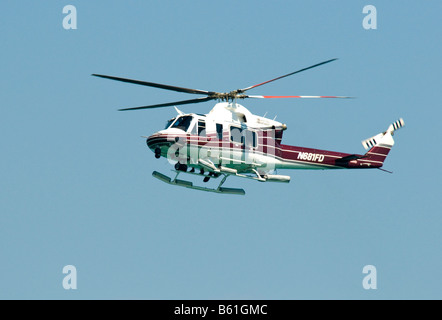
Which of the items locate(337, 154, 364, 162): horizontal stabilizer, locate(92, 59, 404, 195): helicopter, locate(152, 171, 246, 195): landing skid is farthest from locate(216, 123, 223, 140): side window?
locate(337, 154, 364, 162): horizontal stabilizer

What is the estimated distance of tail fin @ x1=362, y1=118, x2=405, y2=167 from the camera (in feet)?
102

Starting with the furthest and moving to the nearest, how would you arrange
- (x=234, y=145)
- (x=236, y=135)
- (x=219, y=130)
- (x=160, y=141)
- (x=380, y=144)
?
(x=380, y=144), (x=236, y=135), (x=234, y=145), (x=219, y=130), (x=160, y=141)

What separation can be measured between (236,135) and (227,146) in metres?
0.70

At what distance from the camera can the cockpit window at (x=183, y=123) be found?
86.5 feet

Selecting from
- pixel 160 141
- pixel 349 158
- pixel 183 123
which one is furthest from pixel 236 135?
pixel 349 158

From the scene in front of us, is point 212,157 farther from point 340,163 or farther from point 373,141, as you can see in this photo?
point 373,141

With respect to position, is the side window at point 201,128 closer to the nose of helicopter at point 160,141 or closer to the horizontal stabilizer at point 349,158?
the nose of helicopter at point 160,141

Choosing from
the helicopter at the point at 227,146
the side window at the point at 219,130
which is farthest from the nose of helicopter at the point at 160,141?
the side window at the point at 219,130

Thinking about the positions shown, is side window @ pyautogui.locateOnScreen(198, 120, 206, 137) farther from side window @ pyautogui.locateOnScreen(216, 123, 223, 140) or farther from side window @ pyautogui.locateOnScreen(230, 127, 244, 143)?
side window @ pyautogui.locateOnScreen(230, 127, 244, 143)

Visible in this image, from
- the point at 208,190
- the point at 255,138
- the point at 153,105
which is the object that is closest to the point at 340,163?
the point at 255,138

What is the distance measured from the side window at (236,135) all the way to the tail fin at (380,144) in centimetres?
648

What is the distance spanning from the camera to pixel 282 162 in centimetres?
2888

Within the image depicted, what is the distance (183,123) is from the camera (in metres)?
26.5

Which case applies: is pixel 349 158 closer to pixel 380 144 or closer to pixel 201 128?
pixel 380 144
